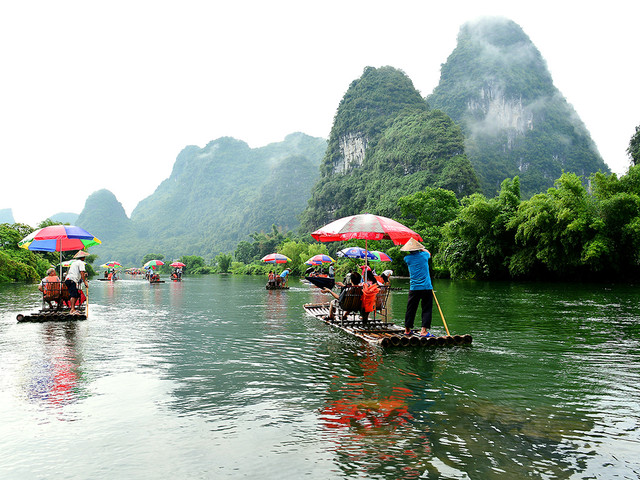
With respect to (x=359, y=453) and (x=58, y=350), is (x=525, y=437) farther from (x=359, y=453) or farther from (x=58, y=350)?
(x=58, y=350)

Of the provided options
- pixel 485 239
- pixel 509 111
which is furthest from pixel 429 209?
pixel 509 111

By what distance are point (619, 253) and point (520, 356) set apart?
31.2 m

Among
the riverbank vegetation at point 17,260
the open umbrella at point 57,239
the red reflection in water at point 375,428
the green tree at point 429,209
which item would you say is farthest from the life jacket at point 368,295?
the green tree at point 429,209

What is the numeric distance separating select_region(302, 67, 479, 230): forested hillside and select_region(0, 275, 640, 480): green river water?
88343 millimetres

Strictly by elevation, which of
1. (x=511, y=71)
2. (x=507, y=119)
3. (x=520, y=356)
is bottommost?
(x=520, y=356)

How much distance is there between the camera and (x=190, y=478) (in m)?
4.18

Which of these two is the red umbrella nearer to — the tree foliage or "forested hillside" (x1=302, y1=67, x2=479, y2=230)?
the tree foliage

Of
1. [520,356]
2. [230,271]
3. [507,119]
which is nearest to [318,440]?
[520,356]

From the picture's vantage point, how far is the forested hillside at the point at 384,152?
109m

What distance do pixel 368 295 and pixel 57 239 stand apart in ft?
33.9

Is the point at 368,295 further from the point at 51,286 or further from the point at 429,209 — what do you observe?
the point at 429,209

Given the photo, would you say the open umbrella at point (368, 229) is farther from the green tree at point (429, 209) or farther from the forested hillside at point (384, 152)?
the forested hillside at point (384, 152)

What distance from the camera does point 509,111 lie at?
170375 mm

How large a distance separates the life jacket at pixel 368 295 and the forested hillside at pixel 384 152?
85809 mm
